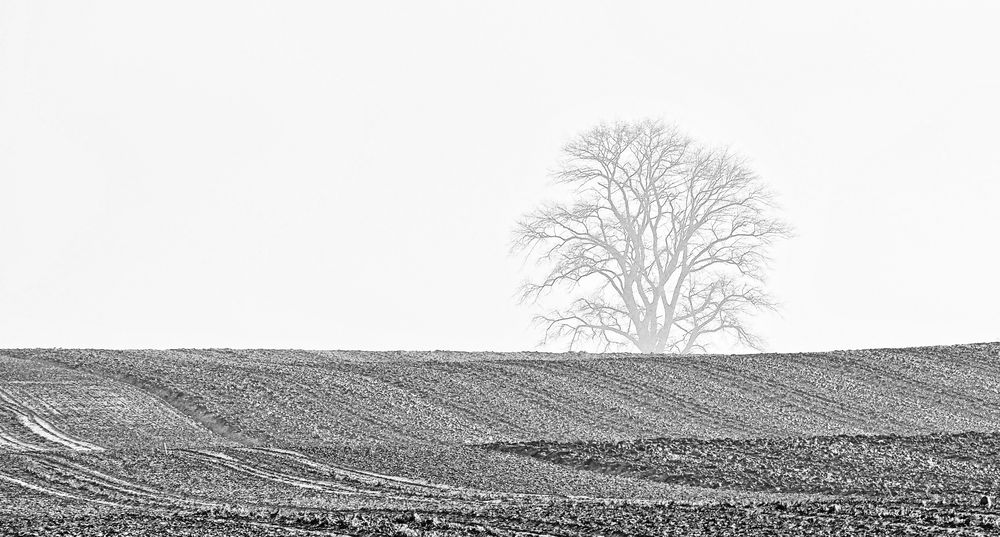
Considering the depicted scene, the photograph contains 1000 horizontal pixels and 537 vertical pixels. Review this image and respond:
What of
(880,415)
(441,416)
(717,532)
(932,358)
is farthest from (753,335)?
(717,532)

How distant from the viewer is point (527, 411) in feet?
75.6

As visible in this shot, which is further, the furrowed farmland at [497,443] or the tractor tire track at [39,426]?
the tractor tire track at [39,426]

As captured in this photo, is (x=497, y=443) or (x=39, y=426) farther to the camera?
(x=39, y=426)

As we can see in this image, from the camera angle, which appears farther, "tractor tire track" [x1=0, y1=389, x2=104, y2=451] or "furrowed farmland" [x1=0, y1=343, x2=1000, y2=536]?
"tractor tire track" [x1=0, y1=389, x2=104, y2=451]

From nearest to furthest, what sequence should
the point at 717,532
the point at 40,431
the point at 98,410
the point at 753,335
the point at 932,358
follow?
the point at 717,532 < the point at 40,431 < the point at 98,410 < the point at 932,358 < the point at 753,335

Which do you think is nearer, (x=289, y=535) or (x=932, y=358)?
(x=289, y=535)

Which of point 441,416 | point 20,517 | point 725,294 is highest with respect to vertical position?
point 725,294

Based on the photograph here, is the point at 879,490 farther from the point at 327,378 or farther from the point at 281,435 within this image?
the point at 327,378

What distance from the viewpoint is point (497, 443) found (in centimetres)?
1956

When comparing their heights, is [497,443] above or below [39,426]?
above

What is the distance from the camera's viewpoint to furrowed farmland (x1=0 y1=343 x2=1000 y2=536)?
1141 cm

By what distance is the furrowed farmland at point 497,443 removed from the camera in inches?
449

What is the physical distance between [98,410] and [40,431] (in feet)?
5.80

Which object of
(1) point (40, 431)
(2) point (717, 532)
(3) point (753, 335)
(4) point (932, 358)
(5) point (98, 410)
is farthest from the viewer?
(3) point (753, 335)
